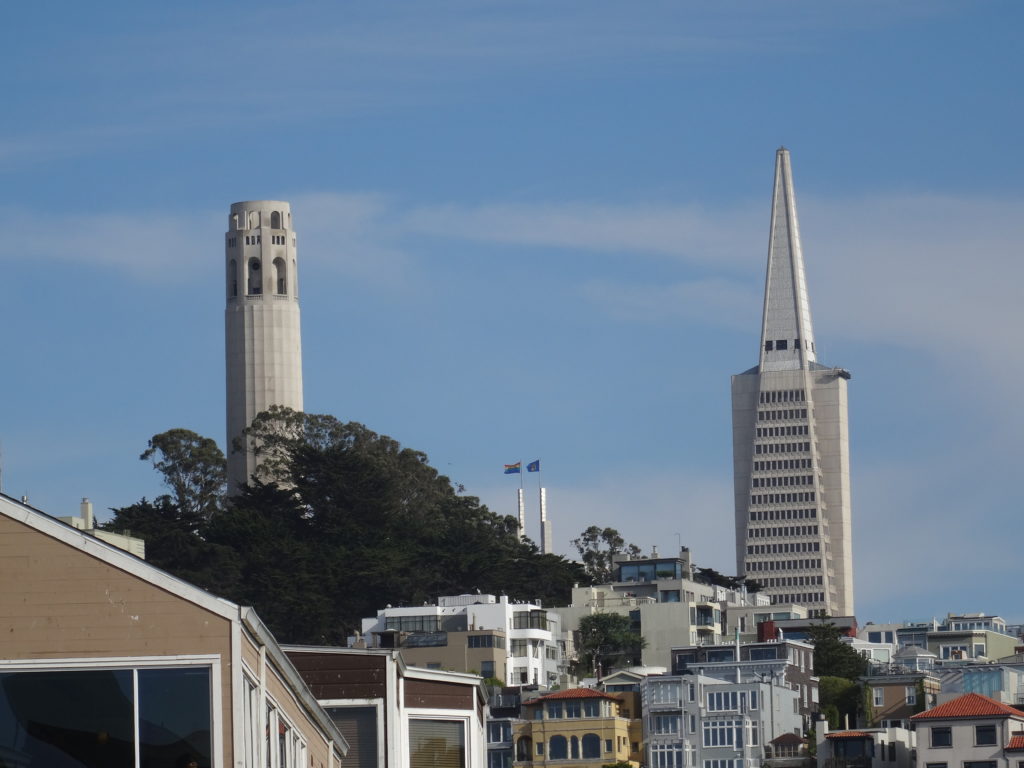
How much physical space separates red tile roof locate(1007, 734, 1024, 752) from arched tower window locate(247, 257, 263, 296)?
9503 centimetres

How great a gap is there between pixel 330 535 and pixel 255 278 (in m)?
33.0

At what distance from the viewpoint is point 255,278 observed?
174 meters

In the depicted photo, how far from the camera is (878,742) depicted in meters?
96.2

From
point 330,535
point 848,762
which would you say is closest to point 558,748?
point 848,762

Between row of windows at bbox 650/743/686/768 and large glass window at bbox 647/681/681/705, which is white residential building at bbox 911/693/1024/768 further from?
large glass window at bbox 647/681/681/705

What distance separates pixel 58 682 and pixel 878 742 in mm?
84303

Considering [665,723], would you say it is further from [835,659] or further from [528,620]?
[528,620]

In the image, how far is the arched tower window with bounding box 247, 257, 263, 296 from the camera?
174 metres

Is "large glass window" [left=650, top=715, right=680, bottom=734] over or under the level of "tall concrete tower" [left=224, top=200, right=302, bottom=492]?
under

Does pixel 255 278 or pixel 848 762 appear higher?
pixel 255 278

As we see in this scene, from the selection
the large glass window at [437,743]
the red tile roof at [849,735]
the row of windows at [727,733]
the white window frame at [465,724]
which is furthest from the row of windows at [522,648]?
the large glass window at [437,743]

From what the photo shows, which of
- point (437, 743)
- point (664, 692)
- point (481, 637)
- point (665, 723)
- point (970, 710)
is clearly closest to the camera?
point (437, 743)

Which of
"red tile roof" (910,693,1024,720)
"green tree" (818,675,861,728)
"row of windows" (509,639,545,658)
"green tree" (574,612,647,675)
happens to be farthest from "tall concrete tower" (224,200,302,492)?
"red tile roof" (910,693,1024,720)

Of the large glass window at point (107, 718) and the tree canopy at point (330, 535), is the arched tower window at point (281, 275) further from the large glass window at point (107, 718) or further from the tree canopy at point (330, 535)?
the large glass window at point (107, 718)
